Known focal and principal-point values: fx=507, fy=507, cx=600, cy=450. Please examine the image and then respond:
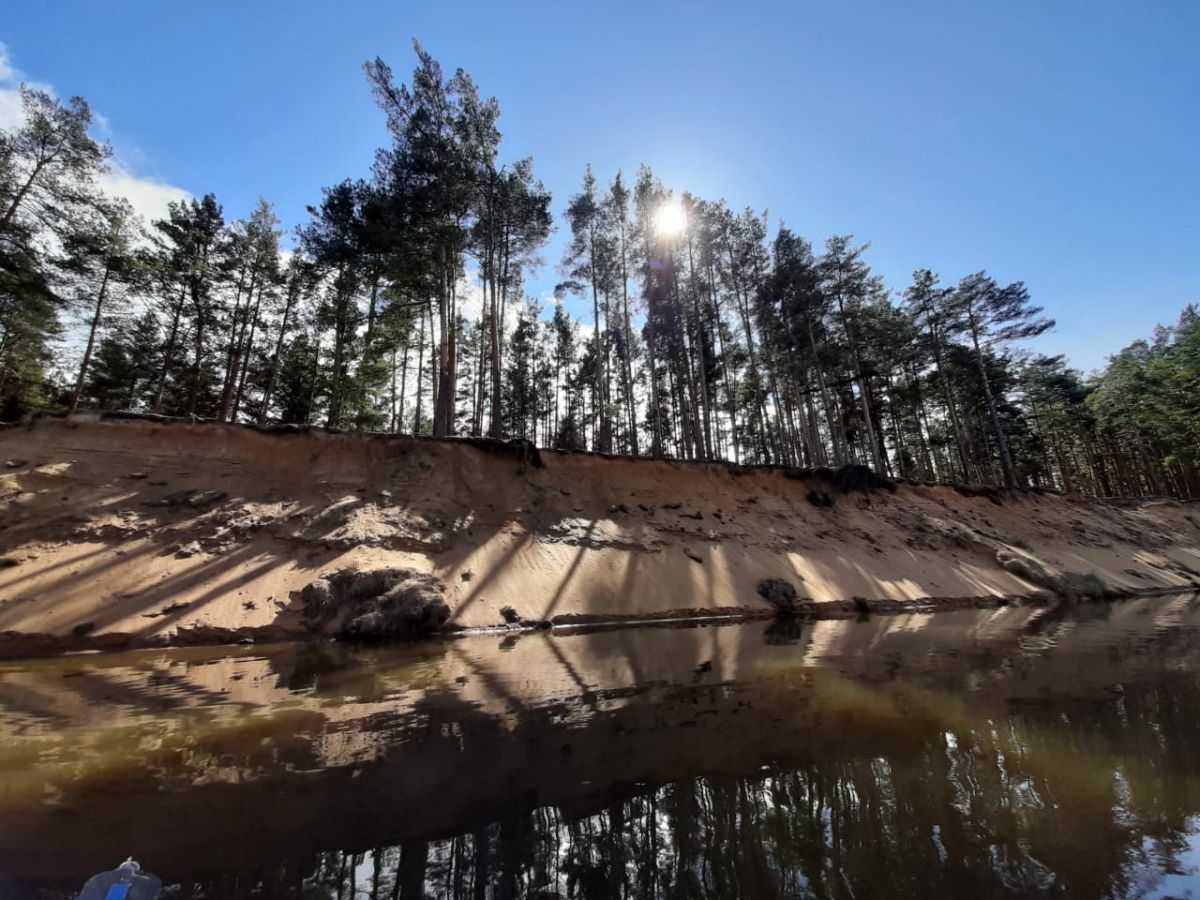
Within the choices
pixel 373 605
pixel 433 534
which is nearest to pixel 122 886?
pixel 373 605

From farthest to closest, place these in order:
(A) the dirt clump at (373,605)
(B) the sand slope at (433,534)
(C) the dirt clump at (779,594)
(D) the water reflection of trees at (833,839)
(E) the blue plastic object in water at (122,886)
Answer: (C) the dirt clump at (779,594) → (A) the dirt clump at (373,605) → (B) the sand slope at (433,534) → (D) the water reflection of trees at (833,839) → (E) the blue plastic object in water at (122,886)

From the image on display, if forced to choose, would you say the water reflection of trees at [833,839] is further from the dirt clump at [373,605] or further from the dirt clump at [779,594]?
the dirt clump at [779,594]

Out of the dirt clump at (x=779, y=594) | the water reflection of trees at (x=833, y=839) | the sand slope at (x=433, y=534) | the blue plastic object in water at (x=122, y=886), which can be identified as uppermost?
the sand slope at (x=433, y=534)

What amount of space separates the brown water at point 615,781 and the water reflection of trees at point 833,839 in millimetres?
14

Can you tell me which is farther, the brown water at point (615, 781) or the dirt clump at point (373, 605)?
the dirt clump at point (373, 605)

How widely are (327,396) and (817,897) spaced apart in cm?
2846

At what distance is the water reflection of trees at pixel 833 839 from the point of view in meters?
2.02

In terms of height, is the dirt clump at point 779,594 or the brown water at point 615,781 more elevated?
the dirt clump at point 779,594

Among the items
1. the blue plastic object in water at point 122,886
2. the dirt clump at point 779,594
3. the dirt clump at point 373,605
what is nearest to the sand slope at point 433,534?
the dirt clump at point 779,594

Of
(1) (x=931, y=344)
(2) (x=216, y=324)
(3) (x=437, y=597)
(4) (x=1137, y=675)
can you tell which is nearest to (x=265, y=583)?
(3) (x=437, y=597)

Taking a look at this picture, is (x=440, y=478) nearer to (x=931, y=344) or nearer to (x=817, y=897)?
(x=817, y=897)

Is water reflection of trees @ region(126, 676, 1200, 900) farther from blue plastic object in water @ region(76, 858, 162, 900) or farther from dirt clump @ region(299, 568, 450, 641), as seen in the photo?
dirt clump @ region(299, 568, 450, 641)

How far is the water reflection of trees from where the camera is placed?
6.62ft

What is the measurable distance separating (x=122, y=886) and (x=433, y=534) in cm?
1036
